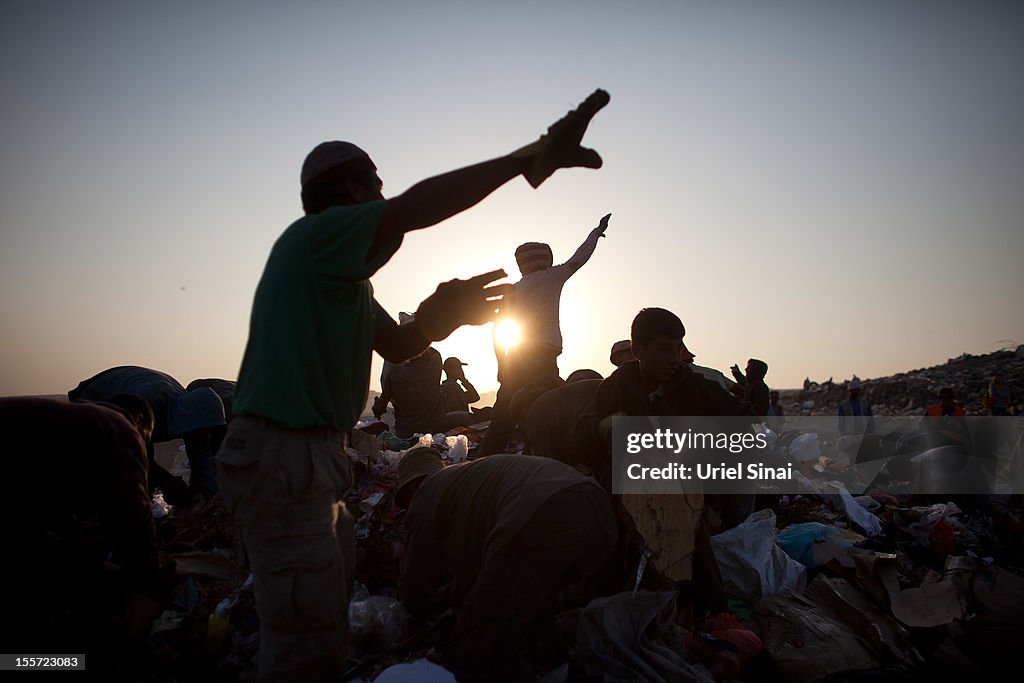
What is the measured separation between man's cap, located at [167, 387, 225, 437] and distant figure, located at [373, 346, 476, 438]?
9.00ft

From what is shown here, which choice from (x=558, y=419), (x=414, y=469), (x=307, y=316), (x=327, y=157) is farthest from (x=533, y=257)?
(x=307, y=316)

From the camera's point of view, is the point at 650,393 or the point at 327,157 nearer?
the point at 327,157

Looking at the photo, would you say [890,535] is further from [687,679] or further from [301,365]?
[301,365]

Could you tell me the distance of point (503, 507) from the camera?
2.87m

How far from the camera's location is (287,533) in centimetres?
175

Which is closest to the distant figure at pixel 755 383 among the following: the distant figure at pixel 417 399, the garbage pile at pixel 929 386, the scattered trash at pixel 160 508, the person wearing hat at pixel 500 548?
the distant figure at pixel 417 399

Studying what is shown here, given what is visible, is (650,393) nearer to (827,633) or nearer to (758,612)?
(758,612)

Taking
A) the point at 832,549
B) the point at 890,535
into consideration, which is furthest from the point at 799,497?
the point at 832,549

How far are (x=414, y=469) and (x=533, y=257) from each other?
8.39 ft

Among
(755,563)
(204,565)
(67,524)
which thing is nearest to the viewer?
(67,524)

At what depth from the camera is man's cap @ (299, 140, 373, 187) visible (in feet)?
6.56

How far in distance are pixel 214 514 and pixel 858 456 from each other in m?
6.49

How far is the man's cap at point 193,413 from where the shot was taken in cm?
506

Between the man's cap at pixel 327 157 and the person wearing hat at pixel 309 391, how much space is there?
26cm
